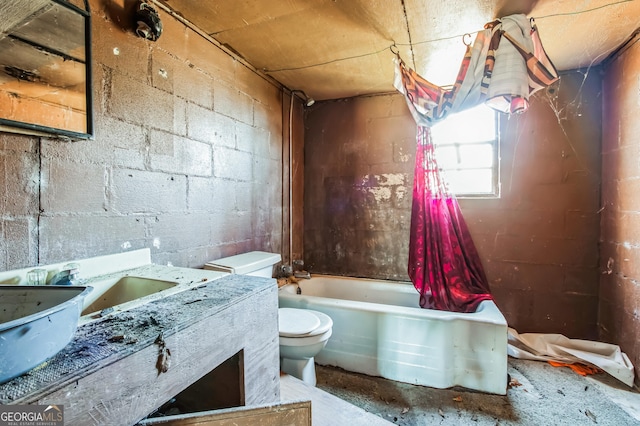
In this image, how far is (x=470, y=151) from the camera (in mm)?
2539

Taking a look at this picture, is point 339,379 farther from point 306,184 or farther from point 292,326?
point 306,184

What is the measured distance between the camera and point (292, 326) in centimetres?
170

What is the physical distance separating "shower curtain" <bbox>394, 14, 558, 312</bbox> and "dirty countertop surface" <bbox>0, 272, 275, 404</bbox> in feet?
4.95

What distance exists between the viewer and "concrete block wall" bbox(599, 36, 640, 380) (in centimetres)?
183

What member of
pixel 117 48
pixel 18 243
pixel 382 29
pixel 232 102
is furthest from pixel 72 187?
pixel 382 29

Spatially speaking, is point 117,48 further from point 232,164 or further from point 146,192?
point 232,164

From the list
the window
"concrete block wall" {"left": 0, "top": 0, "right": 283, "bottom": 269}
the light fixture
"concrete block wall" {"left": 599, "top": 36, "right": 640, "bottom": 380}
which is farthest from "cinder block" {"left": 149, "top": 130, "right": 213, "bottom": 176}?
"concrete block wall" {"left": 599, "top": 36, "right": 640, "bottom": 380}

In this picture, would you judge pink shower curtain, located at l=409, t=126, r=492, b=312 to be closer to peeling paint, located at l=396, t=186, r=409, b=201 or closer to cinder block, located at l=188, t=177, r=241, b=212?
peeling paint, located at l=396, t=186, r=409, b=201

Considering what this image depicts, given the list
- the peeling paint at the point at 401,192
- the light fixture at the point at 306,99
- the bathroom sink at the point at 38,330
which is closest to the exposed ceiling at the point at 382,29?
the light fixture at the point at 306,99

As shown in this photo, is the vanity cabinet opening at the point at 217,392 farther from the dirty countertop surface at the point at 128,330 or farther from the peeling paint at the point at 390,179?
the peeling paint at the point at 390,179

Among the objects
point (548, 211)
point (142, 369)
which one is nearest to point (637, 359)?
point (548, 211)

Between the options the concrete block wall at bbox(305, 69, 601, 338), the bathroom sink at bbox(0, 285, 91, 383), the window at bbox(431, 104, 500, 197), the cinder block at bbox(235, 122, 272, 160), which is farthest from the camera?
the window at bbox(431, 104, 500, 197)

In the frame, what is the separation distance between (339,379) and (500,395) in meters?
0.96

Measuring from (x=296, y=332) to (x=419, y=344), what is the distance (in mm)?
822
